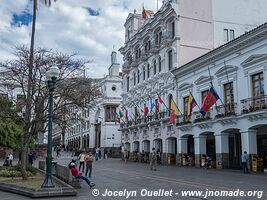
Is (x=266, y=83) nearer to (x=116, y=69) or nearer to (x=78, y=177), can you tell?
(x=78, y=177)

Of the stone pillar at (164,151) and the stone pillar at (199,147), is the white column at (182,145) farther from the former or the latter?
the stone pillar at (199,147)

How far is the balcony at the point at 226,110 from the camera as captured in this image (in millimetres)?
27734

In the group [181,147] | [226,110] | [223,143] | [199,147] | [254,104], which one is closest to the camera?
[254,104]

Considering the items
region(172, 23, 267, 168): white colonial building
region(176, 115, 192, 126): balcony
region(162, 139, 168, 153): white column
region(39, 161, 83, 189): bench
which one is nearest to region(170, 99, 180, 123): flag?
region(176, 115, 192, 126): balcony

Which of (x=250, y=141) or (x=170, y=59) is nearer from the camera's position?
(x=250, y=141)

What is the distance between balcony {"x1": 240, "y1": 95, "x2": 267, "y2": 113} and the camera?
24584mm

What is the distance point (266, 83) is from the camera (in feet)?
81.6

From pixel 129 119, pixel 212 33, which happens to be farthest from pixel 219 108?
pixel 129 119

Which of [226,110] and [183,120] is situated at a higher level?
[226,110]

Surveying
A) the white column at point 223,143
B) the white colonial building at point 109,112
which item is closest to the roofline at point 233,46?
the white column at point 223,143

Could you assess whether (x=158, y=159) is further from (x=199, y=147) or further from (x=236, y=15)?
(x=236, y=15)

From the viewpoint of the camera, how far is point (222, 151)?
96.2ft

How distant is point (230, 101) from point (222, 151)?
4.03 metres

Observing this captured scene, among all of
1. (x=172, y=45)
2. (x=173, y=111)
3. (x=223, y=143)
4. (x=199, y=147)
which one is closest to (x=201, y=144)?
(x=199, y=147)
